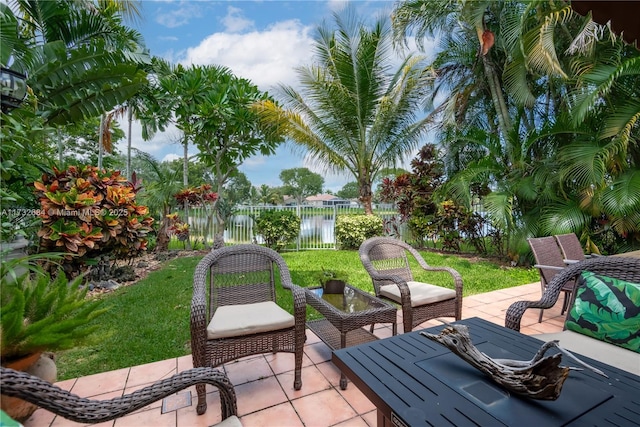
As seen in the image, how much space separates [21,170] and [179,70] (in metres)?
5.39

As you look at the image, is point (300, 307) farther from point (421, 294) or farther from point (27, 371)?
point (27, 371)

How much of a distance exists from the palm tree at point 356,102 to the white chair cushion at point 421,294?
18.7ft

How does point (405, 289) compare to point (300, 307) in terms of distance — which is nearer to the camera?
point (300, 307)

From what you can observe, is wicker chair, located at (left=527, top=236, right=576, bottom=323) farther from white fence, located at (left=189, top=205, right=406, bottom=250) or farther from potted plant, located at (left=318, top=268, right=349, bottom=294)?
white fence, located at (left=189, top=205, right=406, bottom=250)

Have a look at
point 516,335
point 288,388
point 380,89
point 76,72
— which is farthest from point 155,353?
point 380,89

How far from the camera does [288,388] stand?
2279mm

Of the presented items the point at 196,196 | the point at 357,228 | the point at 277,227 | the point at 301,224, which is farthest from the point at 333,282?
the point at 196,196

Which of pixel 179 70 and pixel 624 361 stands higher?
pixel 179 70

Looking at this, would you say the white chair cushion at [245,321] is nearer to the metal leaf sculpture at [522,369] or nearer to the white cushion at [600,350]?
the metal leaf sculpture at [522,369]

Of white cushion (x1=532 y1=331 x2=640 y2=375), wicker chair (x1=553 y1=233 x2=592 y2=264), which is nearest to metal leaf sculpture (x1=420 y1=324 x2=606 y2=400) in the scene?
white cushion (x1=532 y1=331 x2=640 y2=375)

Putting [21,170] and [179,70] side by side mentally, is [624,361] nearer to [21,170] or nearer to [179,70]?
[21,170]

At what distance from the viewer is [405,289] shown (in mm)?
2684

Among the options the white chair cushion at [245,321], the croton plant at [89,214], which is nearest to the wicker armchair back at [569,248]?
the white chair cushion at [245,321]

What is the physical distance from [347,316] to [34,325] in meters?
1.96
